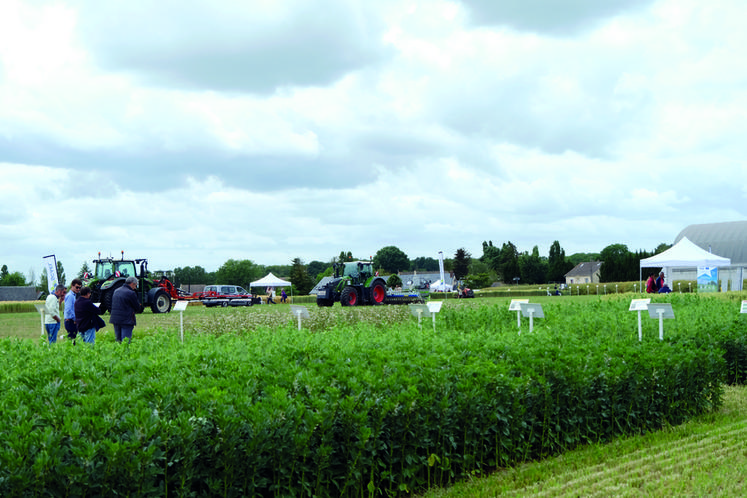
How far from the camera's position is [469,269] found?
104m

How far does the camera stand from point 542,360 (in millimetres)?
5539

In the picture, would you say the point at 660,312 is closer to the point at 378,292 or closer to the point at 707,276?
the point at 378,292

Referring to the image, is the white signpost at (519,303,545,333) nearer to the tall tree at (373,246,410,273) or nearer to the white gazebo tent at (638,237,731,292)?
the white gazebo tent at (638,237,731,292)

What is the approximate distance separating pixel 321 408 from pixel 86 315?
850cm

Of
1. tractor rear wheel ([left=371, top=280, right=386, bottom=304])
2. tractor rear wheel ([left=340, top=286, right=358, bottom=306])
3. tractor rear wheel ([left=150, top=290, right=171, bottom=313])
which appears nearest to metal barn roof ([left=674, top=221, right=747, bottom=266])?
tractor rear wheel ([left=371, top=280, right=386, bottom=304])

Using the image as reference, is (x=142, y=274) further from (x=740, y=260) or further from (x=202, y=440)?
(x=740, y=260)

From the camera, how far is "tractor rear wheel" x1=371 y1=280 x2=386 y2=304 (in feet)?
87.9

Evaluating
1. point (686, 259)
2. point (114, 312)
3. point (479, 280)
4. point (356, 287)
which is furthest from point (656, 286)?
point (479, 280)

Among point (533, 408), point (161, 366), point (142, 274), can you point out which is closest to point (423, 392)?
point (533, 408)

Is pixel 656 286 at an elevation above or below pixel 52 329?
above

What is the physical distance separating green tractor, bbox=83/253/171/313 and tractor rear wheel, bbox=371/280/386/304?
318 inches

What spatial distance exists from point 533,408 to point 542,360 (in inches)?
16.5

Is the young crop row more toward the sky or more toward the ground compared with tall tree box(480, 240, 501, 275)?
more toward the ground

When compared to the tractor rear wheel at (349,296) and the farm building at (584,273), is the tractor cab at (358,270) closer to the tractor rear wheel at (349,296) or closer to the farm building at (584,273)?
the tractor rear wheel at (349,296)
